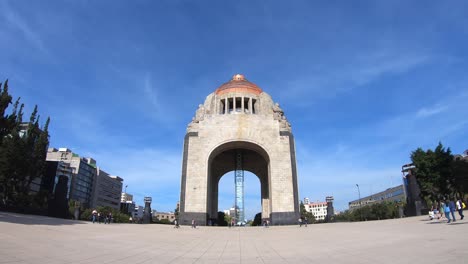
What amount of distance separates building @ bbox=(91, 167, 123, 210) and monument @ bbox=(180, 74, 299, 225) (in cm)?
6877

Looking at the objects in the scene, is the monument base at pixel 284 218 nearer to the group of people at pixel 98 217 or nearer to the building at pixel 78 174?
the group of people at pixel 98 217

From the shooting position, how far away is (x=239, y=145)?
91.3 ft

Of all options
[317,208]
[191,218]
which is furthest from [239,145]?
[317,208]

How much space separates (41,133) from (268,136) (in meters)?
23.3

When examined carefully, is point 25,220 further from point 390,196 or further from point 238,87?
point 390,196

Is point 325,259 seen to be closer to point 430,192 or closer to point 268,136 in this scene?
point 268,136

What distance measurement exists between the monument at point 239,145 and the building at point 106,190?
6877 cm

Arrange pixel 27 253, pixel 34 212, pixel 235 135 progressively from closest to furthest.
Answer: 1. pixel 27 253
2. pixel 34 212
3. pixel 235 135

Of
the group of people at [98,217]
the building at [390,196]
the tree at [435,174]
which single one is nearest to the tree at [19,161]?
the group of people at [98,217]

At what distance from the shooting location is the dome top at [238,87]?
31.0m

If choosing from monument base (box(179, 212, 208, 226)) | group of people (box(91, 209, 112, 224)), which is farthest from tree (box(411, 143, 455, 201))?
group of people (box(91, 209, 112, 224))

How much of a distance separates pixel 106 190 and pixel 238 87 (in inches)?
3087

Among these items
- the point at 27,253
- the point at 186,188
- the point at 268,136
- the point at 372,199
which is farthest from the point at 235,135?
the point at 372,199

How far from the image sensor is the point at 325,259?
6.74 metres
